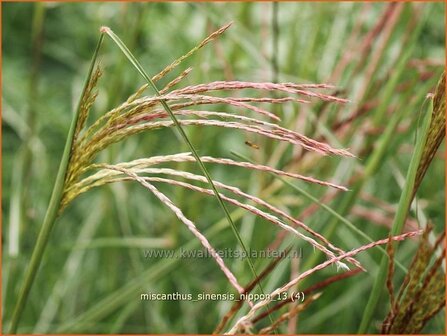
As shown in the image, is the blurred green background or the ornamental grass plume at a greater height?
the ornamental grass plume

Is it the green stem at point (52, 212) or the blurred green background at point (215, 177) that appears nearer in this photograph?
the green stem at point (52, 212)

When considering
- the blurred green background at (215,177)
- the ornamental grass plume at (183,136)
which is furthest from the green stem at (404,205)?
the blurred green background at (215,177)

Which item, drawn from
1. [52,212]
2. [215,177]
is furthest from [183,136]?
[215,177]

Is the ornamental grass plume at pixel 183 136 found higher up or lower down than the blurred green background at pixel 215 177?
higher up

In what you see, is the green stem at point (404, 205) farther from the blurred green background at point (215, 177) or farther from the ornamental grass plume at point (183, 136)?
the blurred green background at point (215, 177)

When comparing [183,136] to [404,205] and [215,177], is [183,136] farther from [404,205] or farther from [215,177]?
[215,177]

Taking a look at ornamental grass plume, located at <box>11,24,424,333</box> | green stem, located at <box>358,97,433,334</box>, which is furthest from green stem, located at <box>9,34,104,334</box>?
green stem, located at <box>358,97,433,334</box>

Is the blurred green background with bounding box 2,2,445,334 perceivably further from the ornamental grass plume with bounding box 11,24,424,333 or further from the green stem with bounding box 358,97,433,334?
the ornamental grass plume with bounding box 11,24,424,333

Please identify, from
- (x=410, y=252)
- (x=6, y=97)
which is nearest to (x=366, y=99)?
(x=410, y=252)
